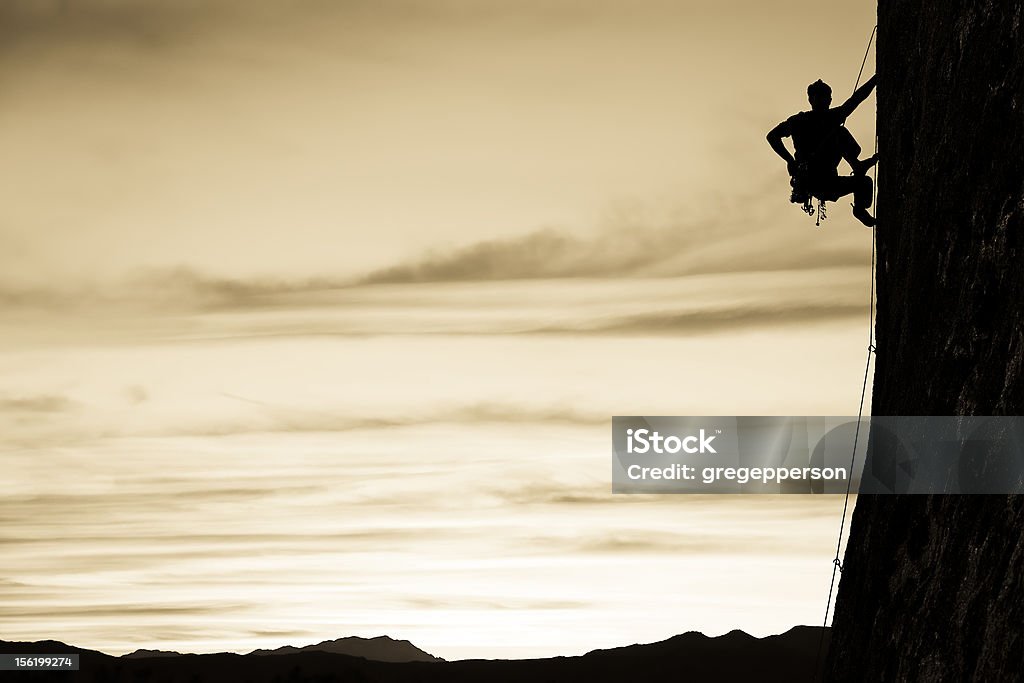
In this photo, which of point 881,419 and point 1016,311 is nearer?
point 1016,311

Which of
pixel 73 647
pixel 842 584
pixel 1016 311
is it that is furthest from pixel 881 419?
pixel 73 647

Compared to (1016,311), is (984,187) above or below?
above

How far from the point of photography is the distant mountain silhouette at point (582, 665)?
352ft

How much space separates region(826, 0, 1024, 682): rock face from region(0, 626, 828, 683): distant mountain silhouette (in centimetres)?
8648

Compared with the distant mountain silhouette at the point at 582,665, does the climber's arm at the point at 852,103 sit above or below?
above

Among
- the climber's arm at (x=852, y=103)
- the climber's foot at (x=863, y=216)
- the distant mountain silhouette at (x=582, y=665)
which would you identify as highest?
the climber's arm at (x=852, y=103)

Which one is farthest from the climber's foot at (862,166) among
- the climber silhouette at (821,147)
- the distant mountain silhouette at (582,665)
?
the distant mountain silhouette at (582,665)

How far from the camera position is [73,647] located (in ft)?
397

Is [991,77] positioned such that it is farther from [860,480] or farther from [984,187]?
[860,480]

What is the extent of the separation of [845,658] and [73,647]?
386ft

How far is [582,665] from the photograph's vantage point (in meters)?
118

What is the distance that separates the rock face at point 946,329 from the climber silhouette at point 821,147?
0.84 metres

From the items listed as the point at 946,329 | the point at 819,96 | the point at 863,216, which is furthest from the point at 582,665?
the point at 946,329

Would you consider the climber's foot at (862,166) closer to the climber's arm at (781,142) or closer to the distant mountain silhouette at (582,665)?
the climber's arm at (781,142)
